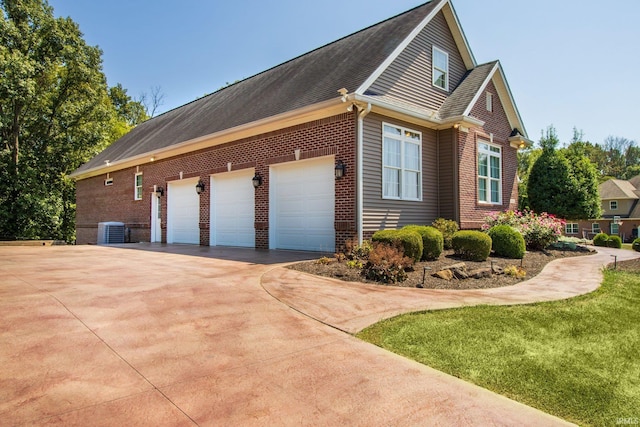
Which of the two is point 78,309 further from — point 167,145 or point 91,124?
point 91,124

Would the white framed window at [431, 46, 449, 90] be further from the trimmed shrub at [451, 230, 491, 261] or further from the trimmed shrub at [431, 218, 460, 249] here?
the trimmed shrub at [451, 230, 491, 261]

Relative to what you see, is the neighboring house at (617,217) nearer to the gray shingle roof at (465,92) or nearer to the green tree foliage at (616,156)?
the green tree foliage at (616,156)

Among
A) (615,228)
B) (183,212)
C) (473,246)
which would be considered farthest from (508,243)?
(615,228)

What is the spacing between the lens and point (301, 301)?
18.4ft

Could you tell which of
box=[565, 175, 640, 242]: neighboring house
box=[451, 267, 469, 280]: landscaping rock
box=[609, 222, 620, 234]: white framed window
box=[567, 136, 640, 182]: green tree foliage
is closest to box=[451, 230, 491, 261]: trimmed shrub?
box=[451, 267, 469, 280]: landscaping rock

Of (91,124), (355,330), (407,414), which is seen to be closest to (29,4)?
(91,124)

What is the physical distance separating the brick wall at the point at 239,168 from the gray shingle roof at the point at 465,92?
4039 mm

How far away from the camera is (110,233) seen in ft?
61.2

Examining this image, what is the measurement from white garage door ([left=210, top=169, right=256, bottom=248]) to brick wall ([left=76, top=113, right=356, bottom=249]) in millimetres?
334

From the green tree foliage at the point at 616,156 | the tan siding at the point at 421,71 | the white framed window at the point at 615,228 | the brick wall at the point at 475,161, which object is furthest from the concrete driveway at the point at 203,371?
the green tree foliage at the point at 616,156

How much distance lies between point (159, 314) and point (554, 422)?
4.13m

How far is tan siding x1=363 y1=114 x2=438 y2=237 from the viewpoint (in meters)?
10.2

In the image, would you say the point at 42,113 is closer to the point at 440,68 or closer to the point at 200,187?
the point at 200,187

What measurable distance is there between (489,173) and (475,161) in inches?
52.6
